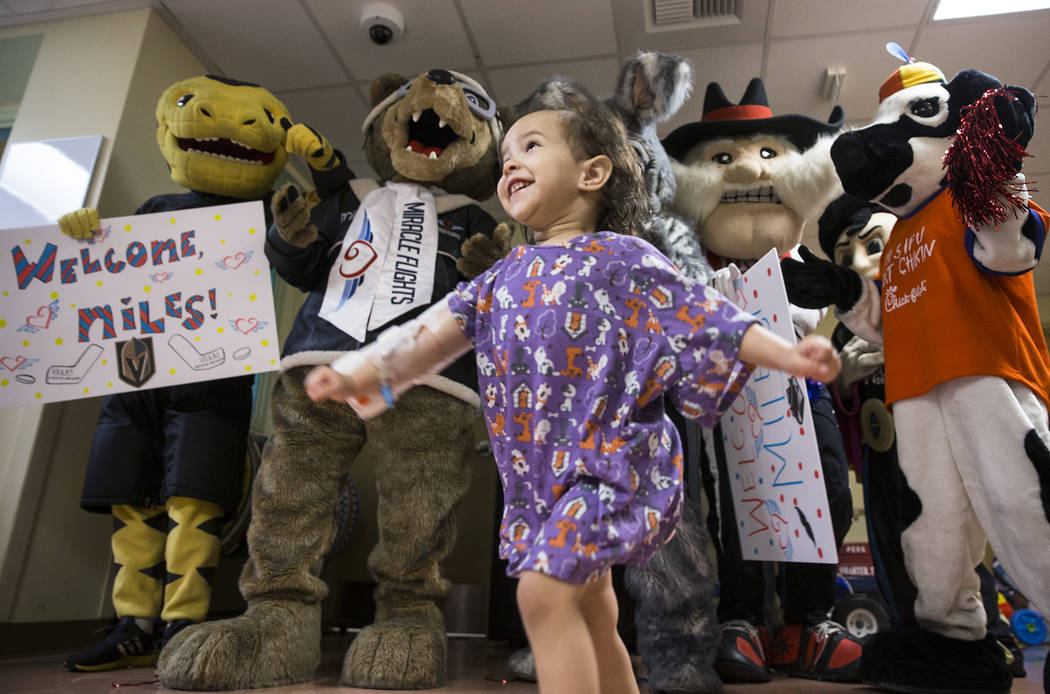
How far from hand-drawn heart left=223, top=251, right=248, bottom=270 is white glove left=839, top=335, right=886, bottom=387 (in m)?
1.62

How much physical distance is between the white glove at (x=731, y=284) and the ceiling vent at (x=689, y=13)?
4.48ft

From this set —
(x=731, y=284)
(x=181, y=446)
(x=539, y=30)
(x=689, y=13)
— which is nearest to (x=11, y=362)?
(x=181, y=446)

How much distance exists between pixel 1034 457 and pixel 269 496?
1533 millimetres

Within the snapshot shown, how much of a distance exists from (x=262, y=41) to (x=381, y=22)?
19.4 inches

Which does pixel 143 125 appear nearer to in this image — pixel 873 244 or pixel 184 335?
pixel 184 335

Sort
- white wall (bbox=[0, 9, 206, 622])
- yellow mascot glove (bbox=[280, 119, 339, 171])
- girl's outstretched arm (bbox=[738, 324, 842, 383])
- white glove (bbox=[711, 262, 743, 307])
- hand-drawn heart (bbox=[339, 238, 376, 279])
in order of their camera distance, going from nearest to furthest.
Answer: girl's outstretched arm (bbox=[738, 324, 842, 383]), white glove (bbox=[711, 262, 743, 307]), hand-drawn heart (bbox=[339, 238, 376, 279]), yellow mascot glove (bbox=[280, 119, 339, 171]), white wall (bbox=[0, 9, 206, 622])

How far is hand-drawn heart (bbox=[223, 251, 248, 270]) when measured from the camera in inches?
74.4

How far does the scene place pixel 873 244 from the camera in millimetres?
2131

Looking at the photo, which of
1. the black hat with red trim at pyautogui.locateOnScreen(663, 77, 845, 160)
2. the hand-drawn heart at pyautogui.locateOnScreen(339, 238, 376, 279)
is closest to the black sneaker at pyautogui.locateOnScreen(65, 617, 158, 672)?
the hand-drawn heart at pyautogui.locateOnScreen(339, 238, 376, 279)

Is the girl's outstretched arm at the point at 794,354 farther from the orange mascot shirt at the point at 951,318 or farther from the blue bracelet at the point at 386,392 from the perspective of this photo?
the orange mascot shirt at the point at 951,318

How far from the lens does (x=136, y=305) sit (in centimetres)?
187

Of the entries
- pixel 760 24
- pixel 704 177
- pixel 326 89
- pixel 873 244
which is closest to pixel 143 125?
pixel 326 89

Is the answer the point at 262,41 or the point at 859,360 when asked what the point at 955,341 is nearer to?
the point at 859,360

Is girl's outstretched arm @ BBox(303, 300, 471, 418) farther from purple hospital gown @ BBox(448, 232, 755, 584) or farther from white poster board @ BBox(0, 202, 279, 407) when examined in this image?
white poster board @ BBox(0, 202, 279, 407)
